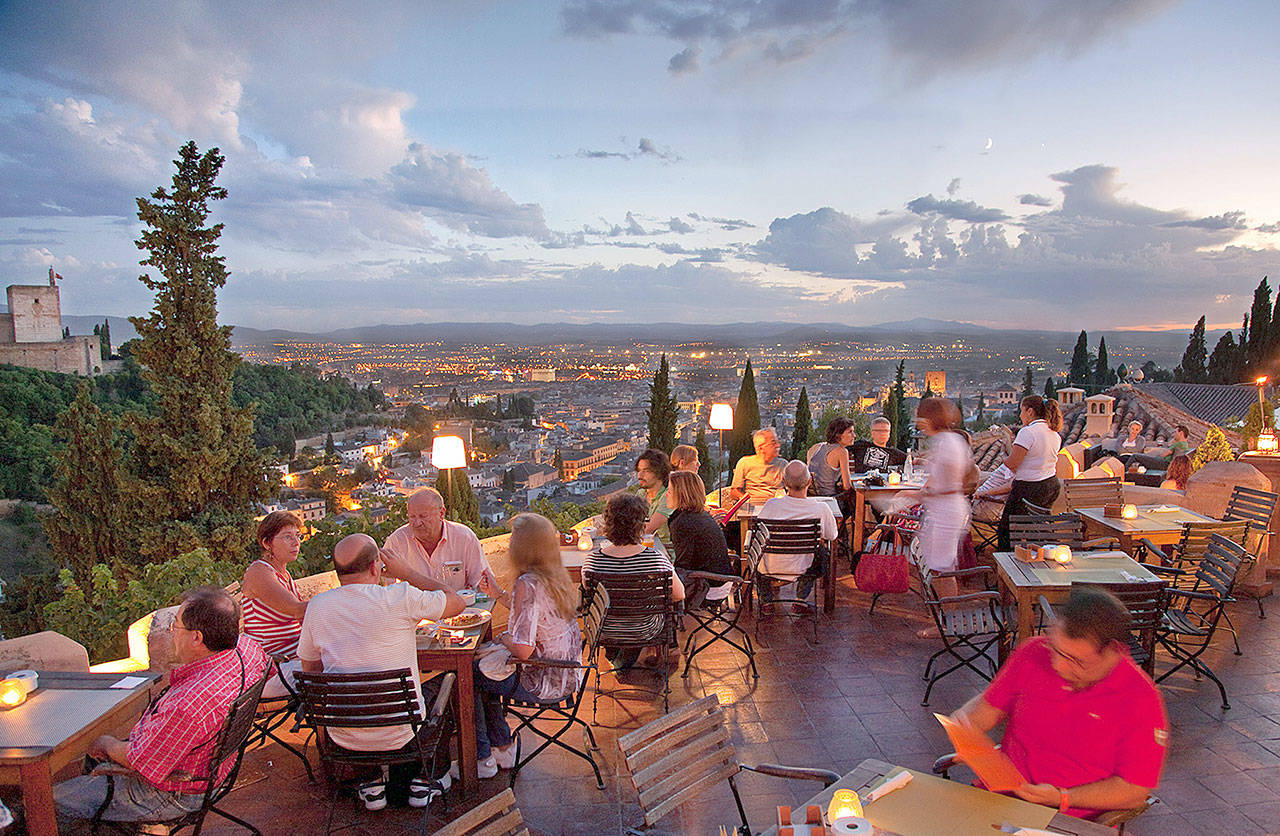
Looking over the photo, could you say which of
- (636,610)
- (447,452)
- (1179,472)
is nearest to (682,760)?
(636,610)

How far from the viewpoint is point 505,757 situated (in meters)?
3.54

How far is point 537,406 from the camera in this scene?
2586cm

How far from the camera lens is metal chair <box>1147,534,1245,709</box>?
13.1ft

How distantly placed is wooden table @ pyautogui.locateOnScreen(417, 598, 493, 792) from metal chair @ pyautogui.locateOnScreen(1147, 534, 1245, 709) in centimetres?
370

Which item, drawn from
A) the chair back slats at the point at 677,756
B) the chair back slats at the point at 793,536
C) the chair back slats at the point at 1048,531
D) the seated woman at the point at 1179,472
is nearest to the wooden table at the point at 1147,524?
the chair back slats at the point at 1048,531

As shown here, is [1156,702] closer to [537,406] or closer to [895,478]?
[895,478]

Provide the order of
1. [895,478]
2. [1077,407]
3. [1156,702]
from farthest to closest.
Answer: [1077,407] < [895,478] < [1156,702]

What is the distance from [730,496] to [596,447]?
11721 mm

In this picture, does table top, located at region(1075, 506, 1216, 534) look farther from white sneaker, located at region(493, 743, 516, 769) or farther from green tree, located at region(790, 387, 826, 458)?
green tree, located at region(790, 387, 826, 458)

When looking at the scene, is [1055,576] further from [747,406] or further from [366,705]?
[747,406]

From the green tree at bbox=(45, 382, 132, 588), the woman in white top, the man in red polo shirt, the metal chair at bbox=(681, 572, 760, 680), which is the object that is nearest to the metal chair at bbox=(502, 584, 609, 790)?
the metal chair at bbox=(681, 572, 760, 680)

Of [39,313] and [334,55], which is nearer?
[334,55]

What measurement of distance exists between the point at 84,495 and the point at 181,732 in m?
12.5

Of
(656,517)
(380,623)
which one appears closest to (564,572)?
(380,623)
